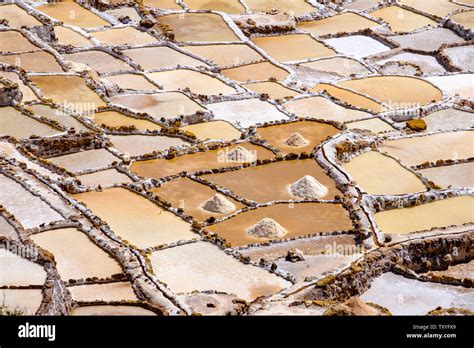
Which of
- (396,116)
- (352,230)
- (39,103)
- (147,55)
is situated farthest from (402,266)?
(147,55)

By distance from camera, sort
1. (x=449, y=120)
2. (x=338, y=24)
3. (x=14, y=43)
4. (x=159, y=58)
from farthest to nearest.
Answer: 1. (x=338, y=24)
2. (x=159, y=58)
3. (x=14, y=43)
4. (x=449, y=120)

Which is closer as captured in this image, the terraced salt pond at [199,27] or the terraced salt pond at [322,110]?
the terraced salt pond at [322,110]

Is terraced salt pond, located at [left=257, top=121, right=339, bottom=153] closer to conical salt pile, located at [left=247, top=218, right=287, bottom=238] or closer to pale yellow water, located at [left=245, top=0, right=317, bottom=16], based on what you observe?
conical salt pile, located at [left=247, top=218, right=287, bottom=238]

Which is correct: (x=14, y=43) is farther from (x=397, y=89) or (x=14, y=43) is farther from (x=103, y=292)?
(x=103, y=292)

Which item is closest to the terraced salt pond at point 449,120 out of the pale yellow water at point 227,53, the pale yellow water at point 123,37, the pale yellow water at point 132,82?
the pale yellow water at point 227,53

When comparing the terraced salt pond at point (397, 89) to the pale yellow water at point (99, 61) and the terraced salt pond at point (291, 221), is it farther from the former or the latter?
the terraced salt pond at point (291, 221)

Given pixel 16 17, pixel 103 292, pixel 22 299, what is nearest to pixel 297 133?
pixel 103 292

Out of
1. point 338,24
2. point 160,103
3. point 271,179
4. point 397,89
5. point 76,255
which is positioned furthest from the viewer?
point 338,24
